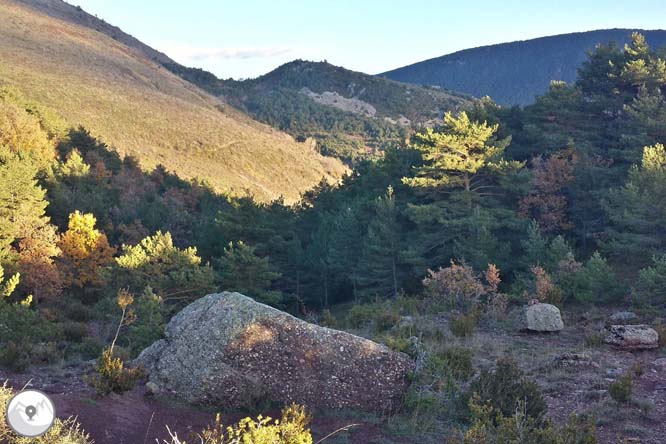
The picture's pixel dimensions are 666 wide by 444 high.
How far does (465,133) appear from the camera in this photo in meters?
26.2

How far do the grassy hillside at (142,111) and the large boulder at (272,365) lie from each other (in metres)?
48.9

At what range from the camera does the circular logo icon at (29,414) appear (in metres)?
4.01

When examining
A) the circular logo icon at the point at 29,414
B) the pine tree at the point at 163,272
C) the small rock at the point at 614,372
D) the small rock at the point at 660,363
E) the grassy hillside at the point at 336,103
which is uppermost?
the grassy hillside at the point at 336,103

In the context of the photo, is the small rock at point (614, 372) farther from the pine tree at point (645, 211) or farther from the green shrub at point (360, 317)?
the pine tree at point (645, 211)

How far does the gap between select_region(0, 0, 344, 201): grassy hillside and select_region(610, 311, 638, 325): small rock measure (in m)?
45.5

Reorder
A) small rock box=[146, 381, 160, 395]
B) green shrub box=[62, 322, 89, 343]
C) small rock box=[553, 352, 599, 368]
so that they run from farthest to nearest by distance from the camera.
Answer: green shrub box=[62, 322, 89, 343] → small rock box=[553, 352, 599, 368] → small rock box=[146, 381, 160, 395]

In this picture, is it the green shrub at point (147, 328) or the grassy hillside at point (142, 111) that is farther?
the grassy hillside at point (142, 111)

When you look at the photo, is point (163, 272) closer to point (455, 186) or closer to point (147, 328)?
point (147, 328)

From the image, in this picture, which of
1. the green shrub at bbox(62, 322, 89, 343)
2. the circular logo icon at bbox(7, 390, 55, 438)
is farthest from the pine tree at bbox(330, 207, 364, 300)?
the circular logo icon at bbox(7, 390, 55, 438)

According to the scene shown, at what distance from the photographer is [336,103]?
16375cm

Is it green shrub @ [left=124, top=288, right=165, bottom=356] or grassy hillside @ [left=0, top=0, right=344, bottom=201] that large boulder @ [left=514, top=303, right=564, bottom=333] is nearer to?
green shrub @ [left=124, top=288, right=165, bottom=356]

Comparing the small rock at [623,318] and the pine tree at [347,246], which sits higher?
the small rock at [623,318]

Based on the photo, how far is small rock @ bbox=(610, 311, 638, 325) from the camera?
616 inches

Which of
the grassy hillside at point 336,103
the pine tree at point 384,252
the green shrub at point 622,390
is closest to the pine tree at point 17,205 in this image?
the pine tree at point 384,252
